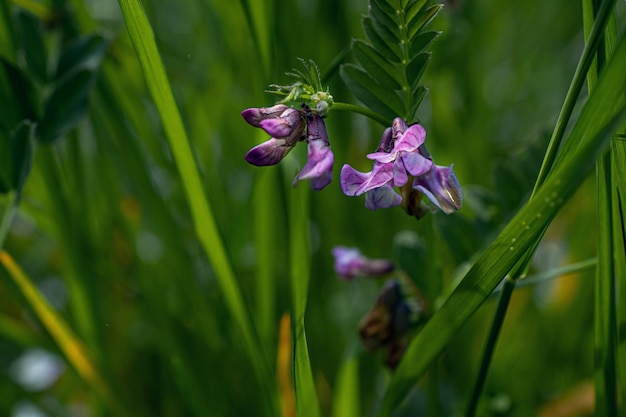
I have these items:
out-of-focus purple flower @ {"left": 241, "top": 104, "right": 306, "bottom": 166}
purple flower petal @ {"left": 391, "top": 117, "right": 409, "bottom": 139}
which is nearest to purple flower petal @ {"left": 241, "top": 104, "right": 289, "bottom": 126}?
out-of-focus purple flower @ {"left": 241, "top": 104, "right": 306, "bottom": 166}

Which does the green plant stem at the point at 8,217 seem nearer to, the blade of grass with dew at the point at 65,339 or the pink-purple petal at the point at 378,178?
the blade of grass with dew at the point at 65,339

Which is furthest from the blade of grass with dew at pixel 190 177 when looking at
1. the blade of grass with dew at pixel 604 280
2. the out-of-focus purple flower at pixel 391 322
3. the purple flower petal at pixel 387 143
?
the blade of grass with dew at pixel 604 280

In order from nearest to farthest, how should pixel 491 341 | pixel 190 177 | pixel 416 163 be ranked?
1. pixel 416 163
2. pixel 491 341
3. pixel 190 177

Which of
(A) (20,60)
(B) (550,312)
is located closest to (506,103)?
(B) (550,312)

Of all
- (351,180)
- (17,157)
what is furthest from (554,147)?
(17,157)

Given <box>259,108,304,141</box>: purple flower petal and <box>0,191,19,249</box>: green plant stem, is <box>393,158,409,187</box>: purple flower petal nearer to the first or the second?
<box>259,108,304,141</box>: purple flower petal

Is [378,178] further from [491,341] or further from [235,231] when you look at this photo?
[235,231]

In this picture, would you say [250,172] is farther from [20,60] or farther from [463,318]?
[463,318]
